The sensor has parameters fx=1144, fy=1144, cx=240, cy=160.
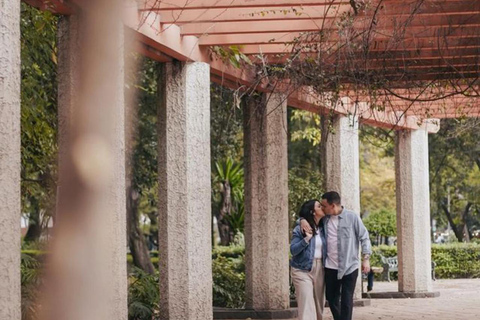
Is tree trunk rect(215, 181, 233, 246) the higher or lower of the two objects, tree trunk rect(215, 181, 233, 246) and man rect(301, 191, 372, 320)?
the higher

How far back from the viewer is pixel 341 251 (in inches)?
490

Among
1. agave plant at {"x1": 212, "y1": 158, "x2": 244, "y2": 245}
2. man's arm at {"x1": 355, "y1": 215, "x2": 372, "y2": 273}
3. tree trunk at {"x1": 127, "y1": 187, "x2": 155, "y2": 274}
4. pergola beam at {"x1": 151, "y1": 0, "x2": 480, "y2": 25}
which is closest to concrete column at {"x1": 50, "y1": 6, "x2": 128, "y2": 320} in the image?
pergola beam at {"x1": 151, "y1": 0, "x2": 480, "y2": 25}

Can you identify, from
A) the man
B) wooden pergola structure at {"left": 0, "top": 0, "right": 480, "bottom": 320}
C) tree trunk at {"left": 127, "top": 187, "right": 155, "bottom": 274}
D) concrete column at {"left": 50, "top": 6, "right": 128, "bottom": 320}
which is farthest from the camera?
tree trunk at {"left": 127, "top": 187, "right": 155, "bottom": 274}

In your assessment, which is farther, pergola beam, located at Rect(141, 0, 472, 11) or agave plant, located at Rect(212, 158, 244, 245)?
agave plant, located at Rect(212, 158, 244, 245)

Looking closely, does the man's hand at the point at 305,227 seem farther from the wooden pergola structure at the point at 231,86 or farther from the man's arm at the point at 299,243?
the wooden pergola structure at the point at 231,86

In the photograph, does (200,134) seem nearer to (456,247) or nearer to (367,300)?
(367,300)

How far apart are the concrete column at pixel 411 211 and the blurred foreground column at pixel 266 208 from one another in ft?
19.2

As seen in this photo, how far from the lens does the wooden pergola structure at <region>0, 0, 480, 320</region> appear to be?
10.0m

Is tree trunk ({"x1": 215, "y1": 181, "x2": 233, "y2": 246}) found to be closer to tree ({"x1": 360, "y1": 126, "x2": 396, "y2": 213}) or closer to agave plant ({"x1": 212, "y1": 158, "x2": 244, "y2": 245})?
agave plant ({"x1": 212, "y1": 158, "x2": 244, "y2": 245})

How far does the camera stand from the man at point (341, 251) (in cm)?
1246

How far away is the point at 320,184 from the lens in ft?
71.1

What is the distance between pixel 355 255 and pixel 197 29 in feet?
10.2

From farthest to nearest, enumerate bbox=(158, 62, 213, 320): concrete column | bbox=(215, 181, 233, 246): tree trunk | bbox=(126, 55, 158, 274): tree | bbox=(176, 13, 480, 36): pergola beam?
bbox=(215, 181, 233, 246): tree trunk, bbox=(126, 55, 158, 274): tree, bbox=(158, 62, 213, 320): concrete column, bbox=(176, 13, 480, 36): pergola beam

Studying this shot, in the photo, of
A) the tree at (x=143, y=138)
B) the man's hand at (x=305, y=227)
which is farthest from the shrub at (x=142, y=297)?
the tree at (x=143, y=138)
